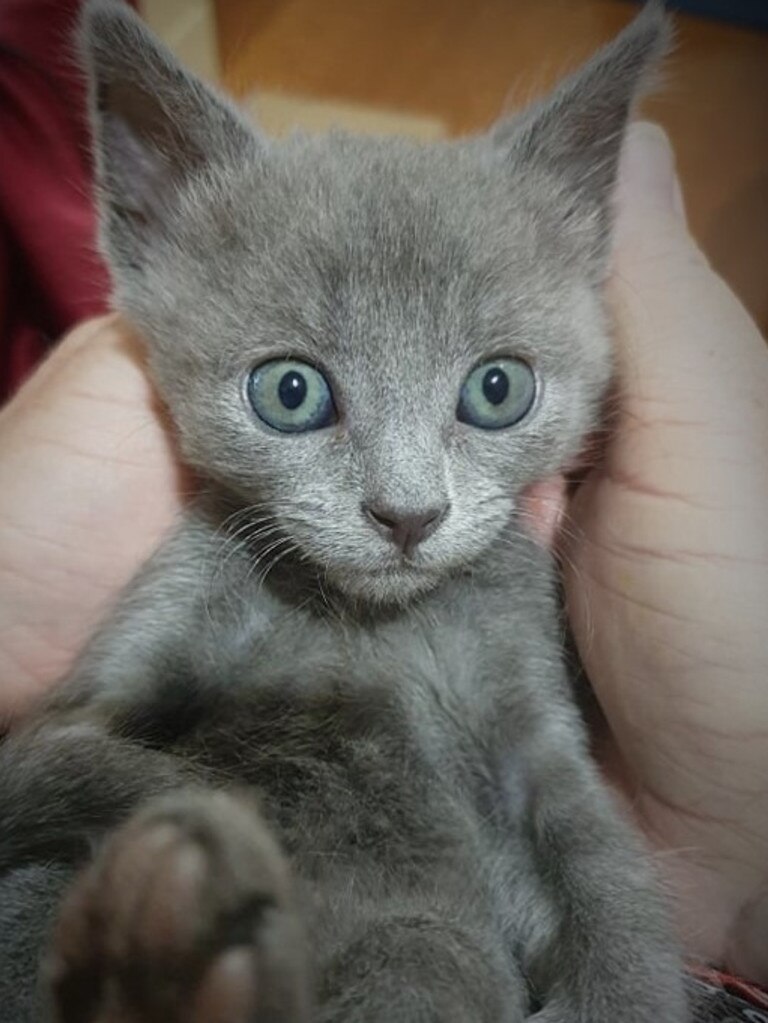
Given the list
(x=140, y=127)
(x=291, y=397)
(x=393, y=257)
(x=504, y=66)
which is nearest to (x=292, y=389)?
(x=291, y=397)

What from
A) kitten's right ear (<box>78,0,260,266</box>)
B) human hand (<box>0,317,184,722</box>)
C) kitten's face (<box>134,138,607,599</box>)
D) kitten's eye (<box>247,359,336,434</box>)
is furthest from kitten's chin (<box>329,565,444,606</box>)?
kitten's right ear (<box>78,0,260,266</box>)

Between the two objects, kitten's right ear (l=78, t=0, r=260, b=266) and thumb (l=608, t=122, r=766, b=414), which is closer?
kitten's right ear (l=78, t=0, r=260, b=266)

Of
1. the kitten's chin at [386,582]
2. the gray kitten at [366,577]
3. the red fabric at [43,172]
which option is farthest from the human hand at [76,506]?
the red fabric at [43,172]

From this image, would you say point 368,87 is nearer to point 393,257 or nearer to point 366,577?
point 393,257

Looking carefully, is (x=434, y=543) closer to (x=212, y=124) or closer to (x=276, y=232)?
(x=276, y=232)

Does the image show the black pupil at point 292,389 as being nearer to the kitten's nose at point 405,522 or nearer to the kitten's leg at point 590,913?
the kitten's nose at point 405,522

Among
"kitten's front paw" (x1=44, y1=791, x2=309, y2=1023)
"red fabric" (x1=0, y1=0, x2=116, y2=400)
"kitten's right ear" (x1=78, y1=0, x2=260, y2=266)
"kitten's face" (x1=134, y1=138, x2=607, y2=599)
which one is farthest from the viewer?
"red fabric" (x1=0, y1=0, x2=116, y2=400)

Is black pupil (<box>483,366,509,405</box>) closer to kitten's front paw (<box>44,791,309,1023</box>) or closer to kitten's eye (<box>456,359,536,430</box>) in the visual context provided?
kitten's eye (<box>456,359,536,430</box>)
